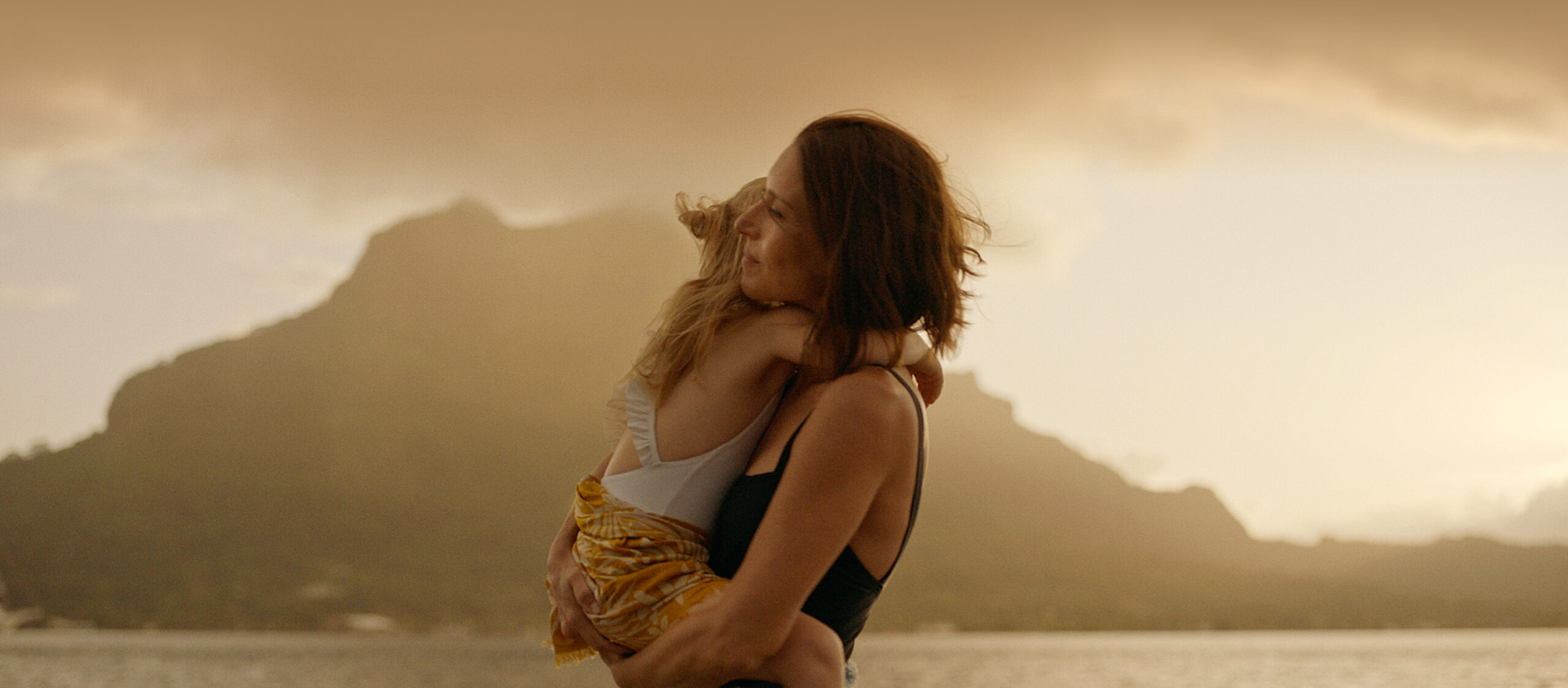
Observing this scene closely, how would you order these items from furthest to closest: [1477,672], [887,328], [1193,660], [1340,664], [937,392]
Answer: [1193,660], [1340,664], [1477,672], [937,392], [887,328]

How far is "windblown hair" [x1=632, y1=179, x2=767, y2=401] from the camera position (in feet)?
8.04

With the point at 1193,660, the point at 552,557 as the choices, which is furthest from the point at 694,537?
the point at 1193,660

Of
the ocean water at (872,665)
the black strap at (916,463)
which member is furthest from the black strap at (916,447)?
the ocean water at (872,665)

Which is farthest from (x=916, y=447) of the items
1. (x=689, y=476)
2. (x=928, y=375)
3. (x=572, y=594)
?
(x=572, y=594)

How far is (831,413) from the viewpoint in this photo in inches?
81.3

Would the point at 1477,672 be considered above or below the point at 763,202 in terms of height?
below

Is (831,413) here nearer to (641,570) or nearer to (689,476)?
(689,476)

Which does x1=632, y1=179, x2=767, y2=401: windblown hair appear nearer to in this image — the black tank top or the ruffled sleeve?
the ruffled sleeve

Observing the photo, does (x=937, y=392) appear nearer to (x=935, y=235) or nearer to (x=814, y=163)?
(x=935, y=235)

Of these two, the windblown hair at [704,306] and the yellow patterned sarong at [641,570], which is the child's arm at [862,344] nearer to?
the windblown hair at [704,306]

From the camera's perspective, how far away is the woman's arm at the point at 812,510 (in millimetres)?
2059

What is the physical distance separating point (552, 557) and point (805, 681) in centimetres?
86

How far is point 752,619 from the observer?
210 centimetres

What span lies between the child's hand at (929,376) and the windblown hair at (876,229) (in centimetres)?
7
